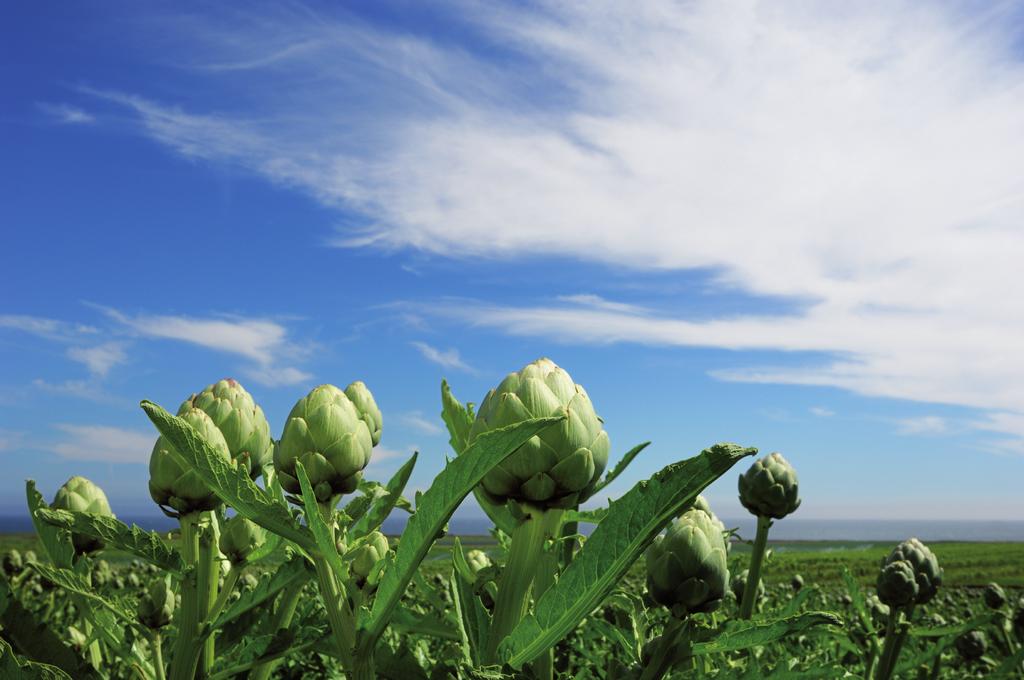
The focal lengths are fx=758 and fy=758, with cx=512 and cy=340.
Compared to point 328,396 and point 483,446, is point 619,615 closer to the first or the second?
point 328,396

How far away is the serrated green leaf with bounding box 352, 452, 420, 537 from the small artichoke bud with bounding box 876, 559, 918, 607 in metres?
2.20

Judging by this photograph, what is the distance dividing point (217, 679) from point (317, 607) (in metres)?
0.51

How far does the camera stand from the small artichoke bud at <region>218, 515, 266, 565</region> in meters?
1.54

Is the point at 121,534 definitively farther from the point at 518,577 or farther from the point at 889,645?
the point at 889,645

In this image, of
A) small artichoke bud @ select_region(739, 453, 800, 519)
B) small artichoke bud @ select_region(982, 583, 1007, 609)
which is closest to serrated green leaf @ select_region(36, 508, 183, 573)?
small artichoke bud @ select_region(739, 453, 800, 519)

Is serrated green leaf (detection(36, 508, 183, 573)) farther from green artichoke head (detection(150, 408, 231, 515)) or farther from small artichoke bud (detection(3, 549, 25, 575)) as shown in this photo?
small artichoke bud (detection(3, 549, 25, 575))

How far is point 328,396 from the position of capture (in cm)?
119

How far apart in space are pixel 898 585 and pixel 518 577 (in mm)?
2197

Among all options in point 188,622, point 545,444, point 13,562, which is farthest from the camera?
point 13,562

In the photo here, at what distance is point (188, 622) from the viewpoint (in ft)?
4.72

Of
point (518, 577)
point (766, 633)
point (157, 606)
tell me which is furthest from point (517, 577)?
point (157, 606)

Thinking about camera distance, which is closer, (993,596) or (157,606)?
(157,606)

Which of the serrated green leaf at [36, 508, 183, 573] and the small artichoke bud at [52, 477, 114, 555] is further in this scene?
the small artichoke bud at [52, 477, 114, 555]

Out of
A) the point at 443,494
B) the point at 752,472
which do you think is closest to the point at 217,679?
the point at 443,494
